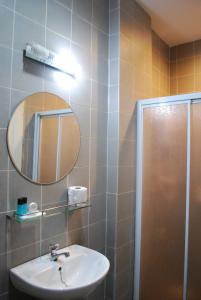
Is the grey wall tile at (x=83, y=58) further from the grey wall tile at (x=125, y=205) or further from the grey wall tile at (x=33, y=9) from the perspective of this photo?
the grey wall tile at (x=125, y=205)

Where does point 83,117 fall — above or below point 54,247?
above

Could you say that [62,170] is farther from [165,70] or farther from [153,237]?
[165,70]

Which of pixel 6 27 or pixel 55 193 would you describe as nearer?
pixel 6 27

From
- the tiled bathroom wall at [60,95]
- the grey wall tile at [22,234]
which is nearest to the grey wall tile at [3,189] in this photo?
the tiled bathroom wall at [60,95]

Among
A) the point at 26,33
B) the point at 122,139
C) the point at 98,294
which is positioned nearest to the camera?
the point at 26,33

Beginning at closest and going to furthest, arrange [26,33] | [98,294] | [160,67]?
[26,33] → [98,294] → [160,67]

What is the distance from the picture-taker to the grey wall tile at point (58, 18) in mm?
1453

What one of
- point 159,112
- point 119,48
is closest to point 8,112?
point 119,48

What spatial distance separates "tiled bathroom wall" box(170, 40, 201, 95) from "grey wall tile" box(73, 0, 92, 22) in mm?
1544

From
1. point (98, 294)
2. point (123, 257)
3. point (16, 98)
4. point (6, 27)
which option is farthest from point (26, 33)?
point (98, 294)

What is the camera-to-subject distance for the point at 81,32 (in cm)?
169

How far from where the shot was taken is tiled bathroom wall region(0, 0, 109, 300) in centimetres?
122

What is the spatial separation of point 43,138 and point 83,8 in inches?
41.4

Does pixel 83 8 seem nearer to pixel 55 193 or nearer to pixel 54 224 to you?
pixel 55 193
